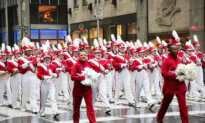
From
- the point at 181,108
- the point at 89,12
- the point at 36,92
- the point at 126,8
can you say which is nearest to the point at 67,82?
the point at 36,92

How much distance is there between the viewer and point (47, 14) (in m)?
59.2

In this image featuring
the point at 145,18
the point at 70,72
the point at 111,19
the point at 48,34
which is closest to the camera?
the point at 70,72

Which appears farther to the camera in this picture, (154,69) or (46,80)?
(154,69)

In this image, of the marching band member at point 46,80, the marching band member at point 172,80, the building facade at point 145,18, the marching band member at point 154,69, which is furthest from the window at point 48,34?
the marching band member at point 172,80

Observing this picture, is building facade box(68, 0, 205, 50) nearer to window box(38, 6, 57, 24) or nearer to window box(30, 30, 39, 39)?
window box(30, 30, 39, 39)

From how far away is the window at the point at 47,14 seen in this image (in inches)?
2302

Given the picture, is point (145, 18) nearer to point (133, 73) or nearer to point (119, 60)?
point (133, 73)

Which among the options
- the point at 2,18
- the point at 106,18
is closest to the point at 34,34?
the point at 2,18

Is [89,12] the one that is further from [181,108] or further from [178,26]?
[181,108]

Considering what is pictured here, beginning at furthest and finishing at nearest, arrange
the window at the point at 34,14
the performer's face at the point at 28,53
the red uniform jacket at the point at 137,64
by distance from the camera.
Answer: the window at the point at 34,14 → the red uniform jacket at the point at 137,64 → the performer's face at the point at 28,53

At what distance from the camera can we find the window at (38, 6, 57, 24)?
5847 cm

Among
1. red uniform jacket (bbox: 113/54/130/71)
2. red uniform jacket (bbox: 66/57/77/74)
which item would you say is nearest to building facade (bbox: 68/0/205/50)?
red uniform jacket (bbox: 113/54/130/71)

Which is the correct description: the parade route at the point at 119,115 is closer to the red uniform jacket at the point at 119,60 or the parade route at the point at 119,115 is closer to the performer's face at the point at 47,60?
the red uniform jacket at the point at 119,60

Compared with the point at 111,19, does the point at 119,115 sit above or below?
below
